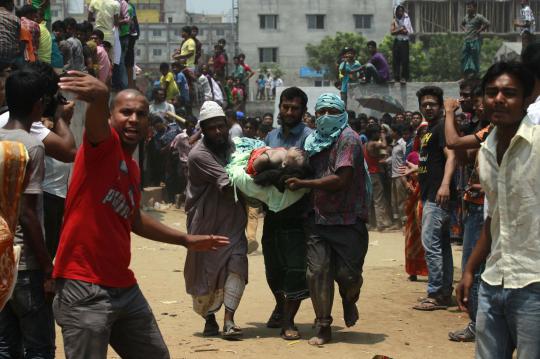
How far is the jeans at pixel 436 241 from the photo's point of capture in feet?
28.4

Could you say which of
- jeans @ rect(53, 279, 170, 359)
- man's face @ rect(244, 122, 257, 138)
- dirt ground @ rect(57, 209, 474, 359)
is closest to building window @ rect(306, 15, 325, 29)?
man's face @ rect(244, 122, 257, 138)

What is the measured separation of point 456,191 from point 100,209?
500cm

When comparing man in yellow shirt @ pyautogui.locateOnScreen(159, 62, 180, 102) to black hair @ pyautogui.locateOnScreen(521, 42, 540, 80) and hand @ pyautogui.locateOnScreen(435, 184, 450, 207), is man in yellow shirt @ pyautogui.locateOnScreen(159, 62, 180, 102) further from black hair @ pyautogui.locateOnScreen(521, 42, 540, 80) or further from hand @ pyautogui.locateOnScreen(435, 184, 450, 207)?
black hair @ pyautogui.locateOnScreen(521, 42, 540, 80)

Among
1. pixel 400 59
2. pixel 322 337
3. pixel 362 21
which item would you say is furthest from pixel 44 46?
pixel 362 21

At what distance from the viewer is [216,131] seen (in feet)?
25.5

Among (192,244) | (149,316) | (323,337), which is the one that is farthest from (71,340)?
(323,337)

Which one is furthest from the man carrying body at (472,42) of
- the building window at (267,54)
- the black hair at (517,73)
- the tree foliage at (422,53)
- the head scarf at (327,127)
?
the building window at (267,54)

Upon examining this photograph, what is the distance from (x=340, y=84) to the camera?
82.0ft

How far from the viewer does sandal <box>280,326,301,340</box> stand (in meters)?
7.59

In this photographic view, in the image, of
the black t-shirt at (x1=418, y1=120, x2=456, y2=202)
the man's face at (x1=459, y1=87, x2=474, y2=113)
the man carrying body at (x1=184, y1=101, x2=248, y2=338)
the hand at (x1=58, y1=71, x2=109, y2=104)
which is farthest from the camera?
the black t-shirt at (x1=418, y1=120, x2=456, y2=202)

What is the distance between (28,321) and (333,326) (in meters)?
3.78

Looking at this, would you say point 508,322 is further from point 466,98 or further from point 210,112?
point 466,98

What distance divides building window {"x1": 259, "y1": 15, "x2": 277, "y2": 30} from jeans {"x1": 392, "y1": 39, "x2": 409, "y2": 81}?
4606 cm

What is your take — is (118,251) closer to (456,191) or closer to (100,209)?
(100,209)
